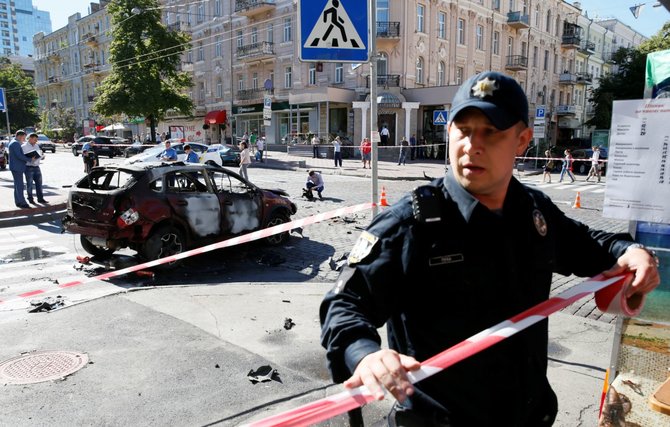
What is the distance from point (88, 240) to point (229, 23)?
40.6m

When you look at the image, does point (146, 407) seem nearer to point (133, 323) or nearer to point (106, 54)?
point (133, 323)

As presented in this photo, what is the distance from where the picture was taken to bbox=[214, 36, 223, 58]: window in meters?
45.4

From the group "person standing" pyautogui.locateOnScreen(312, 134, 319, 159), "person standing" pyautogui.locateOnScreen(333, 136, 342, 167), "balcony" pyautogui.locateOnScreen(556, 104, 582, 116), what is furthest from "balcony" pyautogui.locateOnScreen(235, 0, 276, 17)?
"balcony" pyautogui.locateOnScreen(556, 104, 582, 116)

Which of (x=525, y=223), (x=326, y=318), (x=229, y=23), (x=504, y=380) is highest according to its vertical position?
(x=229, y=23)

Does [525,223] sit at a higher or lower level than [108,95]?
lower

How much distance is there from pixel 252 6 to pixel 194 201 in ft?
119

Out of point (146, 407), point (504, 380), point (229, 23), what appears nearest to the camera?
point (504, 380)

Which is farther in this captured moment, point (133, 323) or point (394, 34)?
point (394, 34)

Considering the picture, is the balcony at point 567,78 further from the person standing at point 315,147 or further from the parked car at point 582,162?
the person standing at point 315,147

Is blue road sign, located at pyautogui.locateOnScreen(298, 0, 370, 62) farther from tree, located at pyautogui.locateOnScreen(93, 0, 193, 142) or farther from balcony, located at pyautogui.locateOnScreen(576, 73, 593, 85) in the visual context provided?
balcony, located at pyautogui.locateOnScreen(576, 73, 593, 85)

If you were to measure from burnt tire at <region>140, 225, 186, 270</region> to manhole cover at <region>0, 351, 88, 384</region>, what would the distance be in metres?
2.84

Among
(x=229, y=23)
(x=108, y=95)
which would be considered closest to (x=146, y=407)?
(x=108, y=95)

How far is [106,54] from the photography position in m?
61.3

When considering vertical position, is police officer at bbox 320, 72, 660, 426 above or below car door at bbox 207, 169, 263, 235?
above
